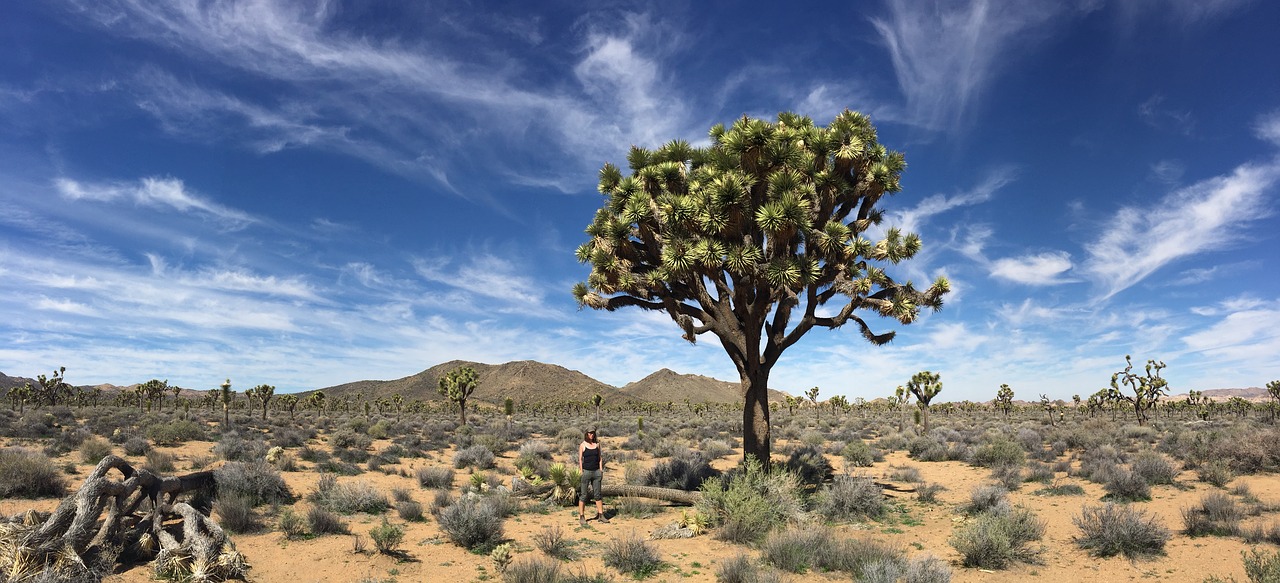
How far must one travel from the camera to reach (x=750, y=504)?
9828 mm

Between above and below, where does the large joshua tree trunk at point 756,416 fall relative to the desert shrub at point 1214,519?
above

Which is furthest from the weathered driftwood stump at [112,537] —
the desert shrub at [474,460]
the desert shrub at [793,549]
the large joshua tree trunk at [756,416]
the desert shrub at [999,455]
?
the desert shrub at [999,455]

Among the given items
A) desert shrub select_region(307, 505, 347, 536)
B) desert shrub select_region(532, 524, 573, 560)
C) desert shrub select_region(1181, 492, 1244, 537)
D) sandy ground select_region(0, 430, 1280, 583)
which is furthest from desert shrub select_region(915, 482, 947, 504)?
desert shrub select_region(307, 505, 347, 536)

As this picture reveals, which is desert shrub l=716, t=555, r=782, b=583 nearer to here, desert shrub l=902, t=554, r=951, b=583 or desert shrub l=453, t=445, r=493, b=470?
desert shrub l=902, t=554, r=951, b=583

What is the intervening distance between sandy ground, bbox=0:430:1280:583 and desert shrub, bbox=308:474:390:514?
0.39 metres

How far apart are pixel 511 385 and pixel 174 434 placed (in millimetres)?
122816

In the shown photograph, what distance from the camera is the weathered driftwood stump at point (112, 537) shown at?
6.42 m

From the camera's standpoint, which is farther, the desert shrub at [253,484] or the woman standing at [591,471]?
the woman standing at [591,471]

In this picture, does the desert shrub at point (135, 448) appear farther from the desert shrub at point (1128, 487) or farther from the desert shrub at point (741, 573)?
the desert shrub at point (1128, 487)

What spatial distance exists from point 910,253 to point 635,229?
6.42 m

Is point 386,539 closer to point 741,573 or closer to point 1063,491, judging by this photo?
point 741,573

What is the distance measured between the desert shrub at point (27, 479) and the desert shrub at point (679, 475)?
39.9 feet

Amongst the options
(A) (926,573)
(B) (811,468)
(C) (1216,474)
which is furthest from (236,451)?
(C) (1216,474)

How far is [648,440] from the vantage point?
2566cm
